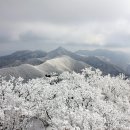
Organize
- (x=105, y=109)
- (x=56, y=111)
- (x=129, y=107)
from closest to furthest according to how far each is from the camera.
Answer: (x=56, y=111)
(x=105, y=109)
(x=129, y=107)

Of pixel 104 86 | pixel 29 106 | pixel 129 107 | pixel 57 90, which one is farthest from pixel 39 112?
pixel 104 86

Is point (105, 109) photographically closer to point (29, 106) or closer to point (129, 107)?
point (29, 106)

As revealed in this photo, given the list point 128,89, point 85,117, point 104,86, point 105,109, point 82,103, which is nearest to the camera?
point 85,117

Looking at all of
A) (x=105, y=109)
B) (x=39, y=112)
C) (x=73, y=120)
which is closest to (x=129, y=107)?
(x=105, y=109)

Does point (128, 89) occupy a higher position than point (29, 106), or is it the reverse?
point (29, 106)

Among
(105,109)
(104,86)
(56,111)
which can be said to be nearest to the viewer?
(56,111)

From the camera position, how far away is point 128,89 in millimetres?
124000

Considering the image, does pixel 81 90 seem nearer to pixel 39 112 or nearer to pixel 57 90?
pixel 57 90

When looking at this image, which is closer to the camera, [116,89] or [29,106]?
[29,106]

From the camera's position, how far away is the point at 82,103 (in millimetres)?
76500

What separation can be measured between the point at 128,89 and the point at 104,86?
17459 mm

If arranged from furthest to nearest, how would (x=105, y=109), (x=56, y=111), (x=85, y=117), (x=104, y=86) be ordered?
(x=104, y=86)
(x=105, y=109)
(x=56, y=111)
(x=85, y=117)

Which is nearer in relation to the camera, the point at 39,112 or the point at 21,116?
the point at 21,116

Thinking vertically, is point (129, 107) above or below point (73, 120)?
below
